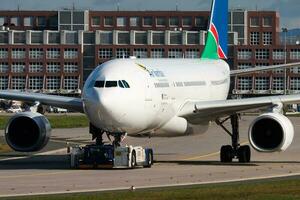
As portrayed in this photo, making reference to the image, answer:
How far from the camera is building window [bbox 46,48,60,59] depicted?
186750 mm

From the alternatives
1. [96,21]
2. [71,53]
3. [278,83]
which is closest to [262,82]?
[278,83]

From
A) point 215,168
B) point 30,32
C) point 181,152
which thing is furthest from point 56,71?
point 215,168

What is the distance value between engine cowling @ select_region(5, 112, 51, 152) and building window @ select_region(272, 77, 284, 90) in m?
152

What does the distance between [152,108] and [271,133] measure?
4686 mm

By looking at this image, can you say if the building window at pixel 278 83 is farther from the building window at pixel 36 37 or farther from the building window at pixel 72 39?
the building window at pixel 36 37

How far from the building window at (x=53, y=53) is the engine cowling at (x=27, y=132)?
147m

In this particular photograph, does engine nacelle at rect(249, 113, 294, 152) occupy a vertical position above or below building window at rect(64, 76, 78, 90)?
below

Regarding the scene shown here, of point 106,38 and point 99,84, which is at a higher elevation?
point 106,38

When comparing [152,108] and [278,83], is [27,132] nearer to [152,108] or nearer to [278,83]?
[152,108]

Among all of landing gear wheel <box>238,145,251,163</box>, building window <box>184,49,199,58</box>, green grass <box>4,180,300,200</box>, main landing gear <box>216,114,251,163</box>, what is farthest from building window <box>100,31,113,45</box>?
green grass <box>4,180,300,200</box>

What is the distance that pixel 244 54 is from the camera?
192250mm

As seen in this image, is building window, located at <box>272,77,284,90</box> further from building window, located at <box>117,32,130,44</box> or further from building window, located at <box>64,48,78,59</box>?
building window, located at <box>64,48,78,59</box>

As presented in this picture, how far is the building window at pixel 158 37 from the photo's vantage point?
18488 centimetres

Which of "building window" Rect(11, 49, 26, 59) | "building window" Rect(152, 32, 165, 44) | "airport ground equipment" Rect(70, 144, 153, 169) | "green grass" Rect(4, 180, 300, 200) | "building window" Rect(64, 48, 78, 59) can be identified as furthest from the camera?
"building window" Rect(11, 49, 26, 59)
